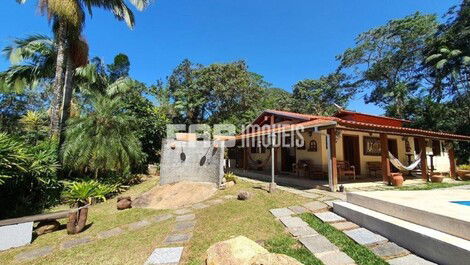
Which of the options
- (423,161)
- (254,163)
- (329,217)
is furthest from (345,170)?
(254,163)

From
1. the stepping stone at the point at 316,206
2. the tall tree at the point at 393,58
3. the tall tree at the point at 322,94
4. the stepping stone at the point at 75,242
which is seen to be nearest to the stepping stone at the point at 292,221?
the stepping stone at the point at 316,206

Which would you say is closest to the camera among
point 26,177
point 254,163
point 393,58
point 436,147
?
point 26,177

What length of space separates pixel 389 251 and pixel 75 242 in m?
6.38

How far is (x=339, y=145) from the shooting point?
1112 cm

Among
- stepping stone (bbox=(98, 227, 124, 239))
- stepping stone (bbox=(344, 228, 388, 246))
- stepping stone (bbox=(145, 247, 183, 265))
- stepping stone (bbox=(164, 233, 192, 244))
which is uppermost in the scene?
stepping stone (bbox=(344, 228, 388, 246))

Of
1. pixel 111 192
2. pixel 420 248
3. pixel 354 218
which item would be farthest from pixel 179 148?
pixel 420 248

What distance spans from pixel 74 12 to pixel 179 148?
6.90m

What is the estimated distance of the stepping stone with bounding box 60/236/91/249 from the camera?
17.9 feet

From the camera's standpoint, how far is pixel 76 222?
21.1 ft

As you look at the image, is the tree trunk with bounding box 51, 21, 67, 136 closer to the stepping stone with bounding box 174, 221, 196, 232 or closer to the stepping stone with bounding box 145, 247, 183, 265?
the stepping stone with bounding box 174, 221, 196, 232

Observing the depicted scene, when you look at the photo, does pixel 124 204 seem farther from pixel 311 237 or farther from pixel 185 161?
pixel 311 237

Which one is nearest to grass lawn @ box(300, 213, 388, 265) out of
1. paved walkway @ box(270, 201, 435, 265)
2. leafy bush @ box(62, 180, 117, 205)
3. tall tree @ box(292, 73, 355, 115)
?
paved walkway @ box(270, 201, 435, 265)

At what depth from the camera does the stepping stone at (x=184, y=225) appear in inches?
229

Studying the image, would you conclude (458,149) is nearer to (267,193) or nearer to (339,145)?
(339,145)
